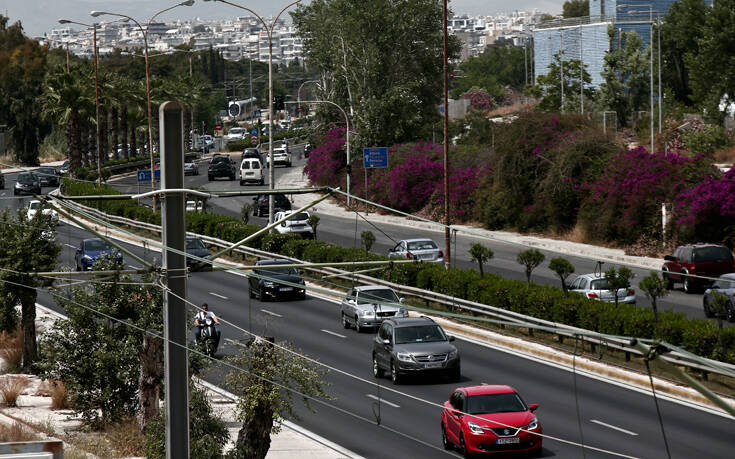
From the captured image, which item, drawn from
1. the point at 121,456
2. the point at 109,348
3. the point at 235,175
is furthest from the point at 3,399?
the point at 235,175

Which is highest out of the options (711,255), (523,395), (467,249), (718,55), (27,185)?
(718,55)

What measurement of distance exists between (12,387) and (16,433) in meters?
5.24

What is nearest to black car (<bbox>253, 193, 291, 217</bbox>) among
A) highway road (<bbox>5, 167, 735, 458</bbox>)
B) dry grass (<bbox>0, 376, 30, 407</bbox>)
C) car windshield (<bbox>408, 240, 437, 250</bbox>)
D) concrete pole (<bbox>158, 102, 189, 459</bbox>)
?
car windshield (<bbox>408, 240, 437, 250</bbox>)

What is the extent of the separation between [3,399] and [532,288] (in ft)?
52.0

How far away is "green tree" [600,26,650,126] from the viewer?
3359 inches

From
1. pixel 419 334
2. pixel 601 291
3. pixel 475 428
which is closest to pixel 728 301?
pixel 601 291

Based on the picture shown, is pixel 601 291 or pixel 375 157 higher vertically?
pixel 375 157

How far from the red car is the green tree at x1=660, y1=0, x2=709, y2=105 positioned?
237ft

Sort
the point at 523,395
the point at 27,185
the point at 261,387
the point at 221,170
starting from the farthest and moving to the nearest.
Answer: the point at 221,170, the point at 27,185, the point at 523,395, the point at 261,387

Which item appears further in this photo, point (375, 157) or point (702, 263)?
point (375, 157)

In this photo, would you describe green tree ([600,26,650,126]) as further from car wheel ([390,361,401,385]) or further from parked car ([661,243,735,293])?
car wheel ([390,361,401,385])

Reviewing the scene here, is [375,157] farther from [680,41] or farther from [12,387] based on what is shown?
[12,387]

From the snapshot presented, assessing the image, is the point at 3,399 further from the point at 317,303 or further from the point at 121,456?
the point at 317,303

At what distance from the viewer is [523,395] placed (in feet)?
80.4
